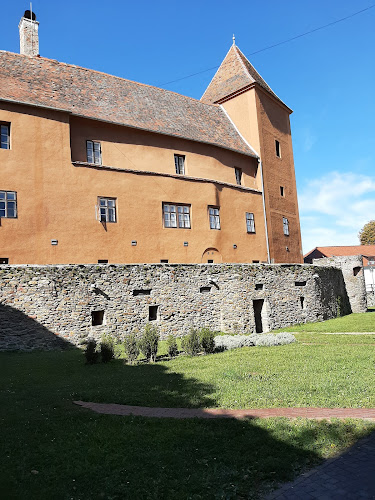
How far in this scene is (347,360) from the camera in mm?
12023

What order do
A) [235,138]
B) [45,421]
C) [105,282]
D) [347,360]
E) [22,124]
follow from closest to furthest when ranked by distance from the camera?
1. [45,421]
2. [347,360]
3. [105,282]
4. [22,124]
5. [235,138]

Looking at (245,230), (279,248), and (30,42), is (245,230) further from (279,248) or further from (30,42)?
(30,42)

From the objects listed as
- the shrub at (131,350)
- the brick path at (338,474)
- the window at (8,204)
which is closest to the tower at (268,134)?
the shrub at (131,350)

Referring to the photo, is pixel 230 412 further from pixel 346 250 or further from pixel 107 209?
pixel 346 250

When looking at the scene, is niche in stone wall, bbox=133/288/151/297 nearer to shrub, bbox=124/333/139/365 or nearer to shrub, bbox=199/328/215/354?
shrub, bbox=199/328/215/354

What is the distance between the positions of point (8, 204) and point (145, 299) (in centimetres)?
799

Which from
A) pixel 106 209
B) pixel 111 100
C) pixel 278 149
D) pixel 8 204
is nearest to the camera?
pixel 8 204

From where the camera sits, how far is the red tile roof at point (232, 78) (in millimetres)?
31916

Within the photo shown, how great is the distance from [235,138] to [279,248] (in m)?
8.98

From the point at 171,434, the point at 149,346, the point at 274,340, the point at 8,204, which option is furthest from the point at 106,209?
the point at 171,434

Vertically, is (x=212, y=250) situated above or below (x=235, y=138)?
below

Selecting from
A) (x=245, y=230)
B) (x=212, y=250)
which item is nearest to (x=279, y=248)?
→ (x=245, y=230)

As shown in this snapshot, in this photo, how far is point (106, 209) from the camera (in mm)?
22188

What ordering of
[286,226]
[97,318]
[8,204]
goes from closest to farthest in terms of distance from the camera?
[97,318], [8,204], [286,226]
